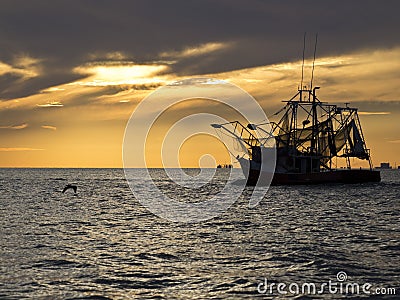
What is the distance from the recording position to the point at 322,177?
341 ft

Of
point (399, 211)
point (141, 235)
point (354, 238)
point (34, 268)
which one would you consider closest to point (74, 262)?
point (34, 268)

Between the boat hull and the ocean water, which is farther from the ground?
the boat hull

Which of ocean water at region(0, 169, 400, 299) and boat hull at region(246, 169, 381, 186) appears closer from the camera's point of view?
ocean water at region(0, 169, 400, 299)

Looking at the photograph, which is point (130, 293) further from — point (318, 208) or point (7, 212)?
point (318, 208)

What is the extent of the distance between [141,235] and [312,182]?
2864 inches

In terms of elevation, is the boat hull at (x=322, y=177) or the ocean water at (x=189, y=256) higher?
the boat hull at (x=322, y=177)

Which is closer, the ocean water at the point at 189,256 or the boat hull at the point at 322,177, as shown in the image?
the ocean water at the point at 189,256

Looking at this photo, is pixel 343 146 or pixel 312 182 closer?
pixel 312 182

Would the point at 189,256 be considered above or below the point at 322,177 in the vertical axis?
below

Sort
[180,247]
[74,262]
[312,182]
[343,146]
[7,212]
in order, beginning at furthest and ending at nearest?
[343,146], [312,182], [7,212], [180,247], [74,262]

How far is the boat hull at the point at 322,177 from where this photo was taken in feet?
341

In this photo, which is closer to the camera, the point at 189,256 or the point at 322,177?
the point at 189,256

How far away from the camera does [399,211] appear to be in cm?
5447

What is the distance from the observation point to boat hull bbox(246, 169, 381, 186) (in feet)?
341
